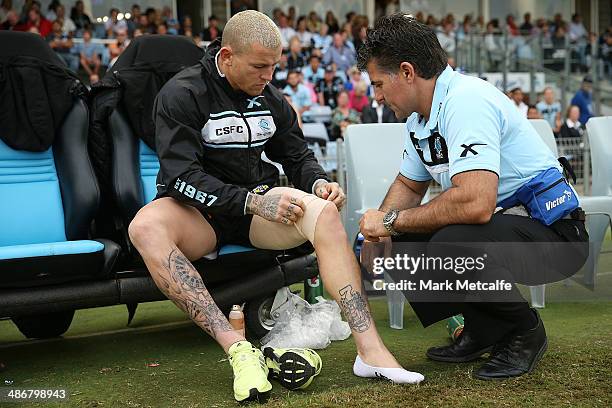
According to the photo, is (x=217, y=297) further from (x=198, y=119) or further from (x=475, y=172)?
(x=475, y=172)

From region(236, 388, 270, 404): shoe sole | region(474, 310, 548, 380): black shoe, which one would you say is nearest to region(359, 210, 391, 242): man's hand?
region(474, 310, 548, 380): black shoe

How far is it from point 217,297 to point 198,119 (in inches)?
31.1

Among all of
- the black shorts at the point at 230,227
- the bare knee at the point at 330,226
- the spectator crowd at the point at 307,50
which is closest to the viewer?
the bare knee at the point at 330,226

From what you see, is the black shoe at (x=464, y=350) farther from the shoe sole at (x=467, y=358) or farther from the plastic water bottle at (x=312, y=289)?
the plastic water bottle at (x=312, y=289)

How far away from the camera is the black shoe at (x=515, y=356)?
3068mm

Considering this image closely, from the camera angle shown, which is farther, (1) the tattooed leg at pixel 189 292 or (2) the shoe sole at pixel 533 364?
(1) the tattooed leg at pixel 189 292

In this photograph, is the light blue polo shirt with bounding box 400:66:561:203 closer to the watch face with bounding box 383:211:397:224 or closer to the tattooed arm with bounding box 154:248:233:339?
the watch face with bounding box 383:211:397:224

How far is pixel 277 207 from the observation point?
330 cm

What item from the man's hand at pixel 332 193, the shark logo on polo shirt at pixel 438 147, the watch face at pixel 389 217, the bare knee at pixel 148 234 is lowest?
the bare knee at pixel 148 234

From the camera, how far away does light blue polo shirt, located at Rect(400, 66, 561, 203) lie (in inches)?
115

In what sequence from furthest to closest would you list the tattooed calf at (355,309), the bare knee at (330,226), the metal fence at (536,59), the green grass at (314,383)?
the metal fence at (536,59) → the bare knee at (330,226) → the tattooed calf at (355,309) → the green grass at (314,383)

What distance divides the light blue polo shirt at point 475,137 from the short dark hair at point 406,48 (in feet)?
0.20

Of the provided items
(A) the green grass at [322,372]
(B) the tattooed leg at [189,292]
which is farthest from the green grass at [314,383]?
(B) the tattooed leg at [189,292]

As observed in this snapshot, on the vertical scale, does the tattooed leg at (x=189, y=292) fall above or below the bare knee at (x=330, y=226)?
below
